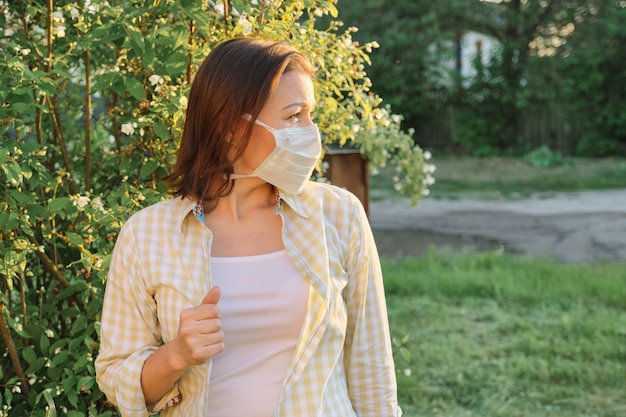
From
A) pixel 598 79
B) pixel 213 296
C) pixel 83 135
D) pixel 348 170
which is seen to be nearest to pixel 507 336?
pixel 348 170

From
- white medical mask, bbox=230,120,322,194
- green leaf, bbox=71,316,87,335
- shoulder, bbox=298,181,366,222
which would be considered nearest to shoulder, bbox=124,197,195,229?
white medical mask, bbox=230,120,322,194

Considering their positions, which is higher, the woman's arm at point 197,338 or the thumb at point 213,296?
the thumb at point 213,296

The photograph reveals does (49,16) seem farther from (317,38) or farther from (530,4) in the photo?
(530,4)

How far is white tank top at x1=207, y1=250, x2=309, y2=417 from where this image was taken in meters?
1.71

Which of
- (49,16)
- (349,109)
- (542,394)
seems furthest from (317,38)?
(542,394)

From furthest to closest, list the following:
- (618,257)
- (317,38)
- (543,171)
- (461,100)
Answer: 1. (461,100)
2. (543,171)
3. (618,257)
4. (317,38)

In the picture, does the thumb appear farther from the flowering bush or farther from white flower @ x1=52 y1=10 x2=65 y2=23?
white flower @ x1=52 y1=10 x2=65 y2=23

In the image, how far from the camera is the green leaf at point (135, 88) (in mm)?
2611

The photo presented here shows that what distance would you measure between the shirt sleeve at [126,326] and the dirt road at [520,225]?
753 centimetres

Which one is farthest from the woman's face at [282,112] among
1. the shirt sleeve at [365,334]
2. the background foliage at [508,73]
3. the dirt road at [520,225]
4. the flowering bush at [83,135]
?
the background foliage at [508,73]

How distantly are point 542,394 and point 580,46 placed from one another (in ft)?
57.2

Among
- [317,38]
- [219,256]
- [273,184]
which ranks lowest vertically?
[219,256]

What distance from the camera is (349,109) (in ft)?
11.2

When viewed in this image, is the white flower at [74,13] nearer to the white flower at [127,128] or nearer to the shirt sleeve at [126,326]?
the white flower at [127,128]
